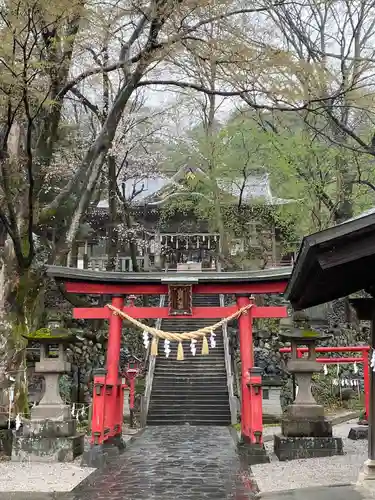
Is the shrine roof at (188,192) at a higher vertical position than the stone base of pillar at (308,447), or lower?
higher

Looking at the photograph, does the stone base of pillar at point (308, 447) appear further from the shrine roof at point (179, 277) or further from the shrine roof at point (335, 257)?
the shrine roof at point (335, 257)

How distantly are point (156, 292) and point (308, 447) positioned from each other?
5.01 m

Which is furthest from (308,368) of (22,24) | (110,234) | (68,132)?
(68,132)

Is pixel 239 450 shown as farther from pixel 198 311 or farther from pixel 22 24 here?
pixel 22 24

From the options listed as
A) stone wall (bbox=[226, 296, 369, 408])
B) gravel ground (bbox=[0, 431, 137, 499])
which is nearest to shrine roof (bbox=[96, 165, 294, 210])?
stone wall (bbox=[226, 296, 369, 408])

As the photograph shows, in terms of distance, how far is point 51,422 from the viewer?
11.5 meters

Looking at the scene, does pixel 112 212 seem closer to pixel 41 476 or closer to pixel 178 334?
pixel 178 334

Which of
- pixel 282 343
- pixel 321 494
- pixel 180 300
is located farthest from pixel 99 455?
pixel 282 343

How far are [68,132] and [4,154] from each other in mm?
13341

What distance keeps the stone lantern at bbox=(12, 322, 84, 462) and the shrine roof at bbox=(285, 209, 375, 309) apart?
7.25m

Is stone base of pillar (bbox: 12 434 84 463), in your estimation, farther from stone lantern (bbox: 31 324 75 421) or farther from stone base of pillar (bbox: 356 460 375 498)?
stone base of pillar (bbox: 356 460 375 498)

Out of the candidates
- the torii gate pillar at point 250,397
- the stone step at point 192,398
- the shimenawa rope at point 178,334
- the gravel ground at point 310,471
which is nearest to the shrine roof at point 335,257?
the gravel ground at point 310,471

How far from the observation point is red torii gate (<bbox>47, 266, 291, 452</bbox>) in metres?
12.4

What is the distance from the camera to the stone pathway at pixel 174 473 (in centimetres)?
816
